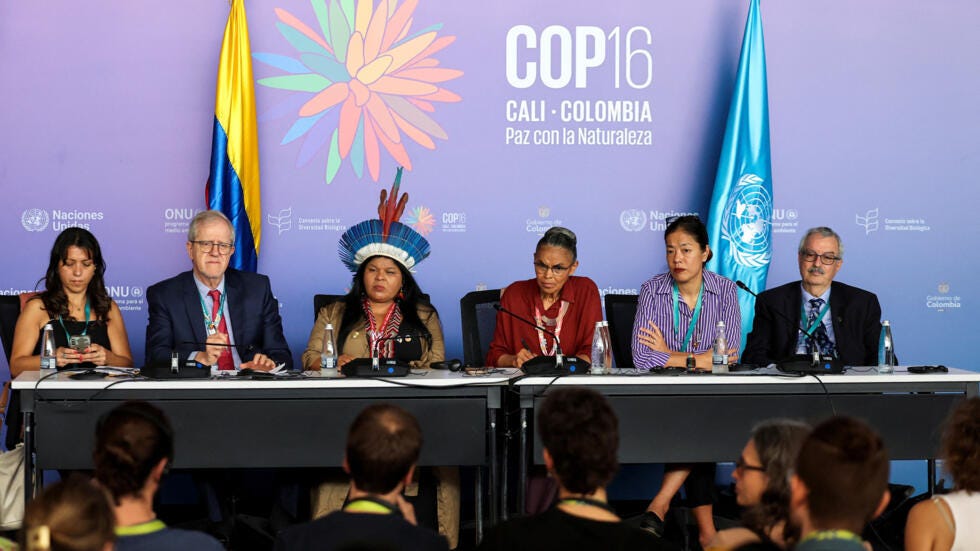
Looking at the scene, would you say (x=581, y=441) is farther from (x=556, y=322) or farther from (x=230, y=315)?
(x=230, y=315)

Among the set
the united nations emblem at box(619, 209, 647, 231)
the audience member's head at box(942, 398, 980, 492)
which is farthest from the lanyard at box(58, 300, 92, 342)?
the audience member's head at box(942, 398, 980, 492)

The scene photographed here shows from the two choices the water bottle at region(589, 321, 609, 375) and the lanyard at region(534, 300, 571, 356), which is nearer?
the water bottle at region(589, 321, 609, 375)

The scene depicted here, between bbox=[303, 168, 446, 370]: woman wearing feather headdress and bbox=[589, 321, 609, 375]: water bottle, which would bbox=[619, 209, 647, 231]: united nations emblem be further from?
bbox=[589, 321, 609, 375]: water bottle

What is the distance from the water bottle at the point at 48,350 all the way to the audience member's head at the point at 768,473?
2.98 meters

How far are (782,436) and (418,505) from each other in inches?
91.6

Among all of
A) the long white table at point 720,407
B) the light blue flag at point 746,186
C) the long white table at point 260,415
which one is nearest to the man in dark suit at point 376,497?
the long white table at point 260,415

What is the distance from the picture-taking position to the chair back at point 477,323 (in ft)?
17.1

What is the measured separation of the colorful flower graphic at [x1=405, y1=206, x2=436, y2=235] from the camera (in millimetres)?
6195

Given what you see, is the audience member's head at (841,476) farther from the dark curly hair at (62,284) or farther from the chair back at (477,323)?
the dark curly hair at (62,284)

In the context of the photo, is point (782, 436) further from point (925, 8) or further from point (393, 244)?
point (925, 8)

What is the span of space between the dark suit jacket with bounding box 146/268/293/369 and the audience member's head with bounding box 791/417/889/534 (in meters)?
3.23

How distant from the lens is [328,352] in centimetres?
455

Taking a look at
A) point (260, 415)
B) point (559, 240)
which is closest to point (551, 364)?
point (559, 240)

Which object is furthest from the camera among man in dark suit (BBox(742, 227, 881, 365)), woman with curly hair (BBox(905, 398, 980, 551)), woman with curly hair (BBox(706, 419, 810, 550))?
man in dark suit (BBox(742, 227, 881, 365))
